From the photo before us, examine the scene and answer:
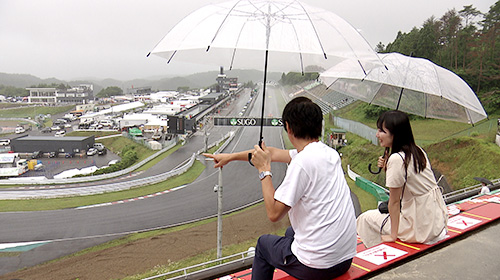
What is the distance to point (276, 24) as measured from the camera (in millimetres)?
3320

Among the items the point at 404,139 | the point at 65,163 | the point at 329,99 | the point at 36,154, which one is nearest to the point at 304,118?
the point at 404,139

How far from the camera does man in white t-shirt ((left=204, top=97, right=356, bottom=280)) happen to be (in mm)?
1728

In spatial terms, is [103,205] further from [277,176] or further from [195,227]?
[277,176]

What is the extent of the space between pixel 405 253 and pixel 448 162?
1519 cm

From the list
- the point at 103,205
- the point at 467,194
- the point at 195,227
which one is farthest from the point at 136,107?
the point at 467,194

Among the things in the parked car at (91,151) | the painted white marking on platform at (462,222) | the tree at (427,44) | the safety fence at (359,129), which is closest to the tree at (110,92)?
the parked car at (91,151)

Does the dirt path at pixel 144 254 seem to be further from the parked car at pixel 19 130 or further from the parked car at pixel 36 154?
the parked car at pixel 19 130

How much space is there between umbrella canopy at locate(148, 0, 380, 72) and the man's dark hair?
149 cm

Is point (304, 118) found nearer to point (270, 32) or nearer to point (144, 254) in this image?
point (270, 32)

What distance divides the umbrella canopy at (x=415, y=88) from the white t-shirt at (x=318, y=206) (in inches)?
121

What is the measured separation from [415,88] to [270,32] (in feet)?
8.83

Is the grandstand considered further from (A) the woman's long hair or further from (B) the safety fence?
(A) the woman's long hair

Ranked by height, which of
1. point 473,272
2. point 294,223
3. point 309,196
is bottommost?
point 473,272

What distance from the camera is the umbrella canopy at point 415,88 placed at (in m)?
4.73
